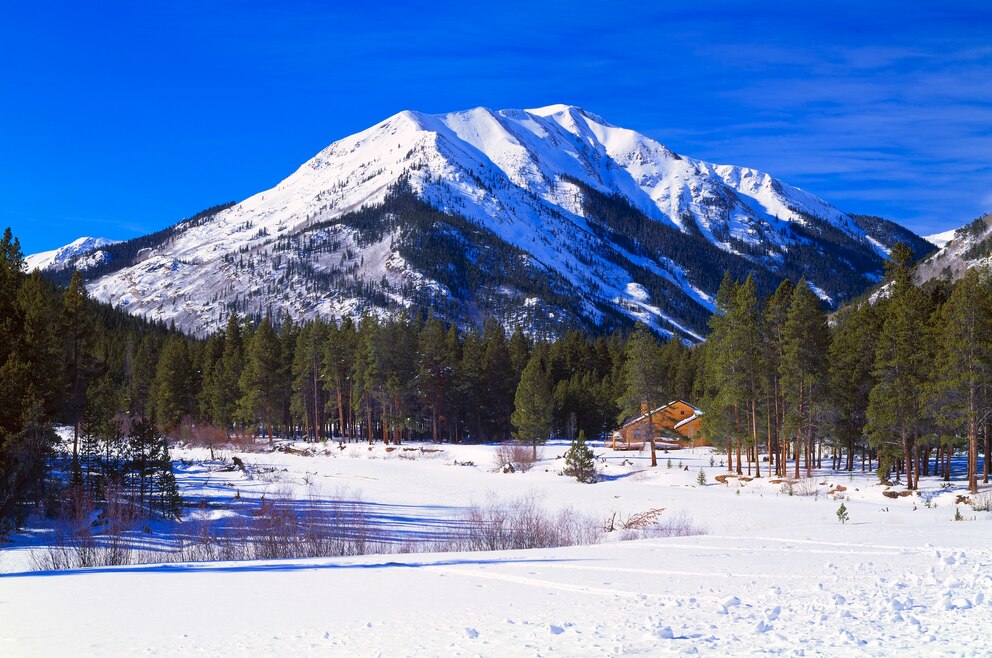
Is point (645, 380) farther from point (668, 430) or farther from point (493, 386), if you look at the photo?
point (493, 386)

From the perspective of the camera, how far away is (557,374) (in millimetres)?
86812

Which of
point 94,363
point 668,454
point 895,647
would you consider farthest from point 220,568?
point 668,454

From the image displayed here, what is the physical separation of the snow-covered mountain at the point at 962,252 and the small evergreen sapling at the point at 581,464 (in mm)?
131213

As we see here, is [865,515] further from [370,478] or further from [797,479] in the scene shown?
[370,478]

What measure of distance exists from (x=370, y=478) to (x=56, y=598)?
35.8m

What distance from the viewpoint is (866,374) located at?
136ft

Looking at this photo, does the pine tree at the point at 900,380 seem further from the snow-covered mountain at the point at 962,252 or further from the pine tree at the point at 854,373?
the snow-covered mountain at the point at 962,252

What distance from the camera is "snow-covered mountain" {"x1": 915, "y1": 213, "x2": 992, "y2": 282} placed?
152m

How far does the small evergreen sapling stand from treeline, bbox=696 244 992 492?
736 cm

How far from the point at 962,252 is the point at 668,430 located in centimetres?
13297

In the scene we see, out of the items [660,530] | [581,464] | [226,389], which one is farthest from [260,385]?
[660,530]

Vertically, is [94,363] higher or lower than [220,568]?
higher

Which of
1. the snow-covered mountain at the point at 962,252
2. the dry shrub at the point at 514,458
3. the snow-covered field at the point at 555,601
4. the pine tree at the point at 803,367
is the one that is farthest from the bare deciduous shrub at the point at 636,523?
the snow-covered mountain at the point at 962,252

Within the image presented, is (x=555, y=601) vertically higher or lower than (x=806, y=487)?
higher
